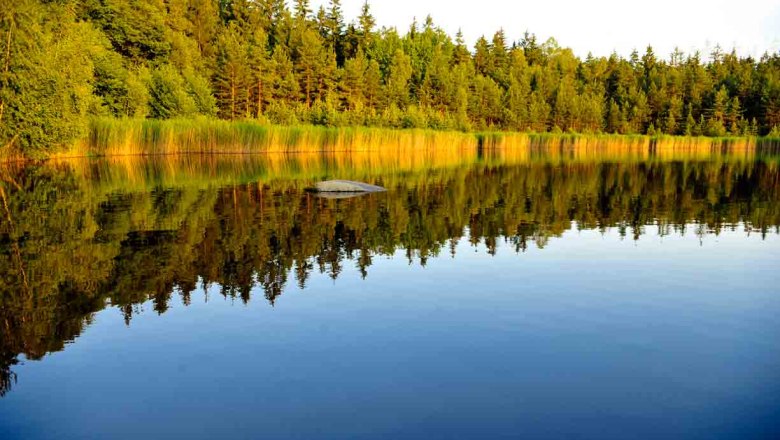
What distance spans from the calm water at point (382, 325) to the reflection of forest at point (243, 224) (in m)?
0.06

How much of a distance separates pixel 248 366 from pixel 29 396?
176cm

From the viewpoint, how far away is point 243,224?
12.5 metres

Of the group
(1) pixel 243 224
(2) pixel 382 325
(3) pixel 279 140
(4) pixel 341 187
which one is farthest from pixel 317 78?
(2) pixel 382 325

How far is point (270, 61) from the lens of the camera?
66.1 metres

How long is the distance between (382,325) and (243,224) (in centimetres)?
674

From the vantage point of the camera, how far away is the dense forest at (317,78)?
27625mm

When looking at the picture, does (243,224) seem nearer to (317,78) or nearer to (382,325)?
(382,325)

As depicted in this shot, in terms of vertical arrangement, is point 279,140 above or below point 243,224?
above

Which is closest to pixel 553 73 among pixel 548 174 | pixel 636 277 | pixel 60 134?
pixel 548 174

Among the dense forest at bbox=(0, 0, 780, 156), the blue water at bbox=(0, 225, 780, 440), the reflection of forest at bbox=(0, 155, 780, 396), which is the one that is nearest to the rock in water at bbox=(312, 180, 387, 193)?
the reflection of forest at bbox=(0, 155, 780, 396)

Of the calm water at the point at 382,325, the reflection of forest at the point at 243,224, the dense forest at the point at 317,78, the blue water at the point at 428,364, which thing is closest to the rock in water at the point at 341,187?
the reflection of forest at the point at 243,224

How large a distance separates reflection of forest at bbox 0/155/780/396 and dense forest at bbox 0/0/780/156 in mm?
6453

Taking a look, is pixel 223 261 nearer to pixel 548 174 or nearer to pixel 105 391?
pixel 105 391

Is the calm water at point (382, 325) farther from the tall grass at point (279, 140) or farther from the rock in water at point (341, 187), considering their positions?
the tall grass at point (279, 140)
